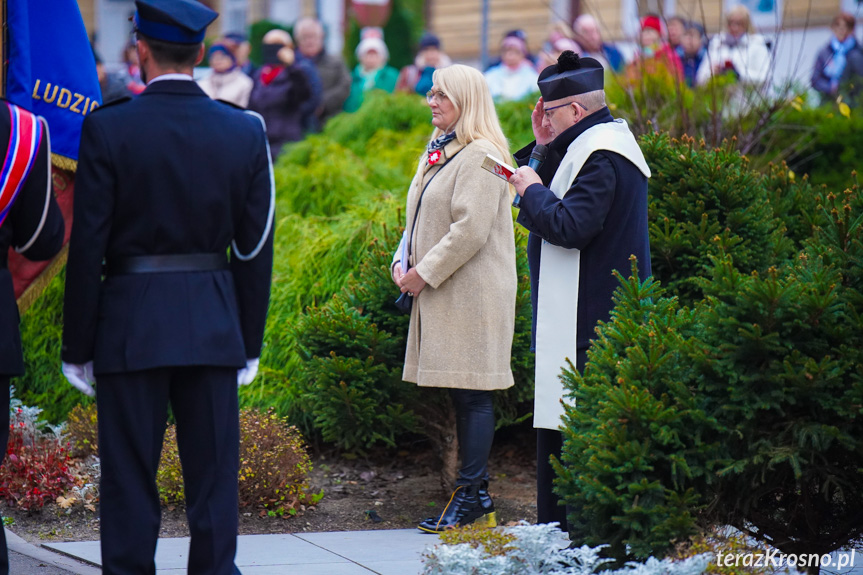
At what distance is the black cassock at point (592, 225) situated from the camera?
3957 mm

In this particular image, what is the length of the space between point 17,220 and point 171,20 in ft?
2.58

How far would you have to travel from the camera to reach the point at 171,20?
3.27 m

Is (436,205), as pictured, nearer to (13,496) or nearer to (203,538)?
(203,538)

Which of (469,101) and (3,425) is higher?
(469,101)

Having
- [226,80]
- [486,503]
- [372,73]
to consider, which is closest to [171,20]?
[486,503]

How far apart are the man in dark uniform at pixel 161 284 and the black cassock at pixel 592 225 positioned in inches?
43.7

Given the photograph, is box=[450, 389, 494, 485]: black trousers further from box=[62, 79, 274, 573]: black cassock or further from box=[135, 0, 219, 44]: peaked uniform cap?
box=[135, 0, 219, 44]: peaked uniform cap

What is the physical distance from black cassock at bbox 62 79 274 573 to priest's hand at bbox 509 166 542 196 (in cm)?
110

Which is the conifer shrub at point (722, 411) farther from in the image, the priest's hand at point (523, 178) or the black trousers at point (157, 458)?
the black trousers at point (157, 458)

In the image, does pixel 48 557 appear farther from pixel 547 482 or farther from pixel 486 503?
pixel 547 482

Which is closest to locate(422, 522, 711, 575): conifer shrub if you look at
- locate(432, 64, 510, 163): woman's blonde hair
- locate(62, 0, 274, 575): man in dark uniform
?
locate(62, 0, 274, 575): man in dark uniform

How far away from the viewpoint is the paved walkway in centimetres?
425

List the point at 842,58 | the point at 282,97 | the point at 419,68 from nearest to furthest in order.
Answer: the point at 842,58
the point at 282,97
the point at 419,68

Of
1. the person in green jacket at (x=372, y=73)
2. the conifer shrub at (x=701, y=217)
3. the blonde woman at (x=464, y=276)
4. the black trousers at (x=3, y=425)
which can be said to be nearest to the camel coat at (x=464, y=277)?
the blonde woman at (x=464, y=276)
